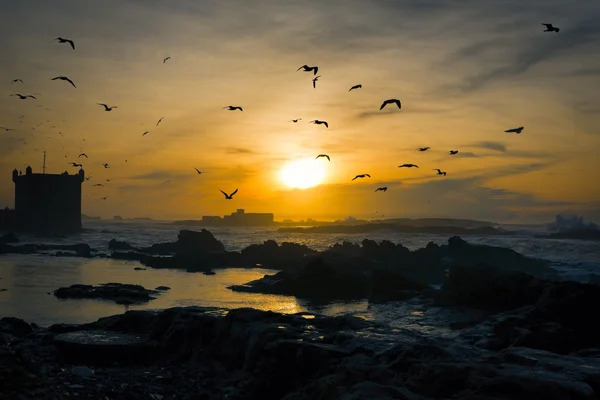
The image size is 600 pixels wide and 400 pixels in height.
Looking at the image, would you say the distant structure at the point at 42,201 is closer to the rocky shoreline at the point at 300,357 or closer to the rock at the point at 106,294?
the rock at the point at 106,294

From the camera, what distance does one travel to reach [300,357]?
1505cm

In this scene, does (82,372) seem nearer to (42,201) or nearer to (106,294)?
(106,294)

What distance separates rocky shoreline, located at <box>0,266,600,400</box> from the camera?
10930 millimetres

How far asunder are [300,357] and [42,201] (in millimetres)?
133730

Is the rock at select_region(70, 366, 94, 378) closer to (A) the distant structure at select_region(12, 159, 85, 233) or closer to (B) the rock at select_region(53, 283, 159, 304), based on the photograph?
(B) the rock at select_region(53, 283, 159, 304)

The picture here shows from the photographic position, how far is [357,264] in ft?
190

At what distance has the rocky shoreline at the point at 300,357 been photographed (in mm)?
10930

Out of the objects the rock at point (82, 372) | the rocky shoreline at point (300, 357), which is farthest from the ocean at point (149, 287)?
the rock at point (82, 372)

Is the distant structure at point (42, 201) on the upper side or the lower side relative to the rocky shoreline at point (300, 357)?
upper

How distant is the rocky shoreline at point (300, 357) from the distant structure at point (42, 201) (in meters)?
122

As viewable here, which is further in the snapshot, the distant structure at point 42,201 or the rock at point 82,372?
the distant structure at point 42,201

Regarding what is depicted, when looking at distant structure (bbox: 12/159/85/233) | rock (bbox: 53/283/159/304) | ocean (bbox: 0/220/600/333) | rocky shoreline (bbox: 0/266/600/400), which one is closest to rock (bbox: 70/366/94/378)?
rocky shoreline (bbox: 0/266/600/400)

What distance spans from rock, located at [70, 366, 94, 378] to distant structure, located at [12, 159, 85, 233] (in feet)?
419

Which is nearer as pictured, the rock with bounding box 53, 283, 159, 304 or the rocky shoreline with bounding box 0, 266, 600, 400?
the rocky shoreline with bounding box 0, 266, 600, 400
